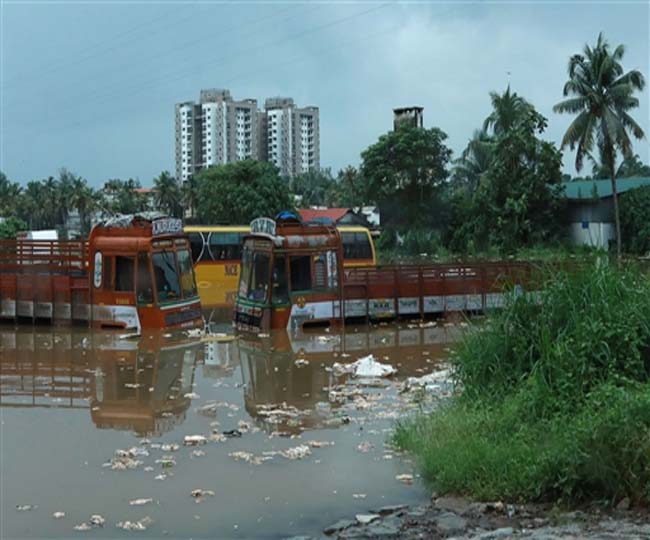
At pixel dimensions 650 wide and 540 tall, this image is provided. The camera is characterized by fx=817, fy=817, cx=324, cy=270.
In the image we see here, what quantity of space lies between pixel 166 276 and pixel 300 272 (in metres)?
3.09

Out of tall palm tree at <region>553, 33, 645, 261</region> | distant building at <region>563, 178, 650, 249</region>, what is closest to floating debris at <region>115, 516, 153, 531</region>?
tall palm tree at <region>553, 33, 645, 261</region>

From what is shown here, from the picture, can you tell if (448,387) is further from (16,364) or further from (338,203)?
(338,203)

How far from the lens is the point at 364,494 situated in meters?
7.73

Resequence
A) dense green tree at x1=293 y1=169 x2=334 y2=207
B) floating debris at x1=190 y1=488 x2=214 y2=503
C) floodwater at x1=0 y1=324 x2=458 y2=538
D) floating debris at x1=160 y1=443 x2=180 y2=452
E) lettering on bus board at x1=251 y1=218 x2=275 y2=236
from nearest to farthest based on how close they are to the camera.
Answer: floodwater at x1=0 y1=324 x2=458 y2=538, floating debris at x1=190 y1=488 x2=214 y2=503, floating debris at x1=160 y1=443 x2=180 y2=452, lettering on bus board at x1=251 y1=218 x2=275 y2=236, dense green tree at x1=293 y1=169 x2=334 y2=207

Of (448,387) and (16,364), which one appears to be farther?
(16,364)

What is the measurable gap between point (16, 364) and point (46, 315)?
5128 millimetres

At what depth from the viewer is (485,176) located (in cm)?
3878

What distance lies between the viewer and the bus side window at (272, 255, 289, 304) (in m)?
18.6

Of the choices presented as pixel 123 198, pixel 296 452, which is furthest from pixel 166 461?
pixel 123 198

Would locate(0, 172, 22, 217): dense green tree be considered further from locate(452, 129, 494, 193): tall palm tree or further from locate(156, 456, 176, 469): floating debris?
locate(156, 456, 176, 469): floating debris

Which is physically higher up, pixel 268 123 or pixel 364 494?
pixel 268 123

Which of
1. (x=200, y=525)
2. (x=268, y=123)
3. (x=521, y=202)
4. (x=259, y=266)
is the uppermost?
(x=268, y=123)

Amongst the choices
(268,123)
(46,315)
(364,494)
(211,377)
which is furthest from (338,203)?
(364,494)

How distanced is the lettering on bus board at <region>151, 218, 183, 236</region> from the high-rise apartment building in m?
60.6
